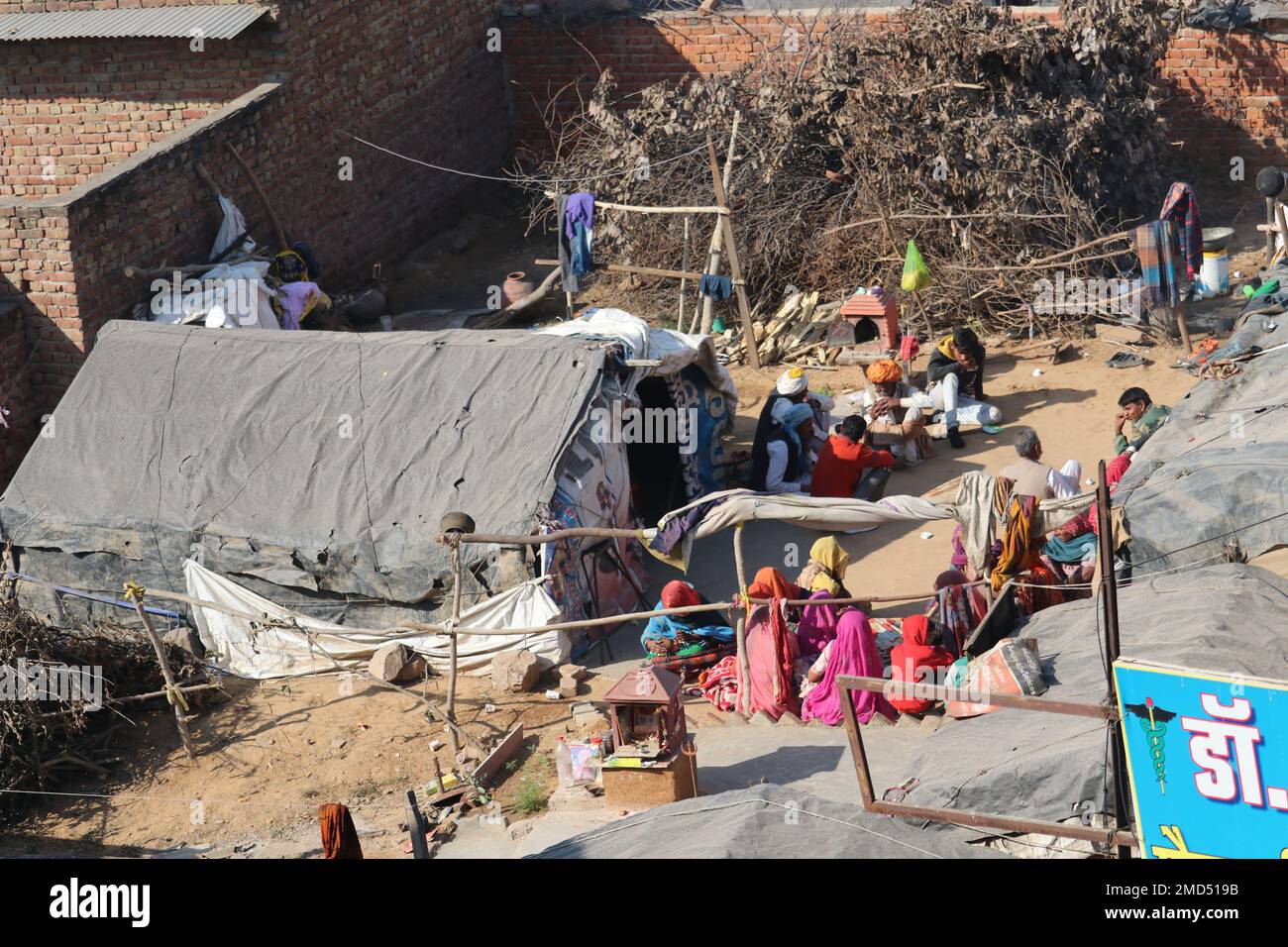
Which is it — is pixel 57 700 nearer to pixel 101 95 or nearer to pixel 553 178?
pixel 101 95

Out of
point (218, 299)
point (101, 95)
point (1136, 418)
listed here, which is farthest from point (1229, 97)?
point (101, 95)

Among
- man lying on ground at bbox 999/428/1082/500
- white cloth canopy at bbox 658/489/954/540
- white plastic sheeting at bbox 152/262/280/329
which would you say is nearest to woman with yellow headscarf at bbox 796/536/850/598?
white cloth canopy at bbox 658/489/954/540

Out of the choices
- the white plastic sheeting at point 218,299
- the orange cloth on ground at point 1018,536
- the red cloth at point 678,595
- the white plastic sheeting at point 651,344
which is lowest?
the red cloth at point 678,595

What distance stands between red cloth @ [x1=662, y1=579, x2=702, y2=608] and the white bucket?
7573mm

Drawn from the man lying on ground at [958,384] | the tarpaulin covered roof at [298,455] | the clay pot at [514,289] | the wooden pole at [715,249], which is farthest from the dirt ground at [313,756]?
the clay pot at [514,289]

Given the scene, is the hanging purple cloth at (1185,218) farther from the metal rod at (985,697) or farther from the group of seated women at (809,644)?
the metal rod at (985,697)

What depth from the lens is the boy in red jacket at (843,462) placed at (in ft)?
38.9

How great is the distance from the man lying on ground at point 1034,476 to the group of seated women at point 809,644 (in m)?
1.00

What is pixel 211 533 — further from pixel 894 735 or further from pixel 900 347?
pixel 900 347

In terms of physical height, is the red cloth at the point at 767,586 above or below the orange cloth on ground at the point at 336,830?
above

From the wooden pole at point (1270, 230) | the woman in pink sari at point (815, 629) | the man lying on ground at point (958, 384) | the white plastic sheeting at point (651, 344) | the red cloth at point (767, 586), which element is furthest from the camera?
the wooden pole at point (1270, 230)

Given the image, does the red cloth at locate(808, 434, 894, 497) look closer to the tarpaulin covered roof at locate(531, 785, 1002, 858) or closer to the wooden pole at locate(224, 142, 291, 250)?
the tarpaulin covered roof at locate(531, 785, 1002, 858)

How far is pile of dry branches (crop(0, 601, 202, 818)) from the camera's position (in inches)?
376

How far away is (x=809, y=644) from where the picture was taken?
9.61m
